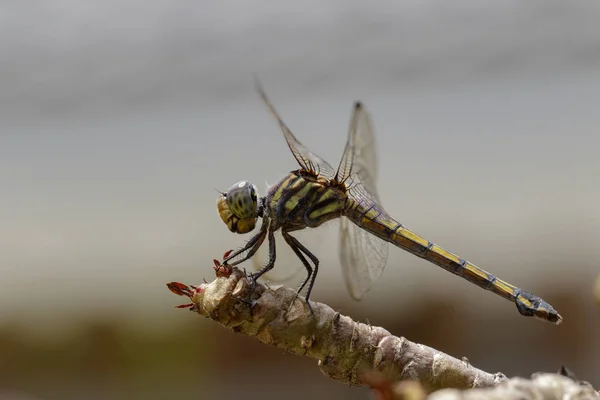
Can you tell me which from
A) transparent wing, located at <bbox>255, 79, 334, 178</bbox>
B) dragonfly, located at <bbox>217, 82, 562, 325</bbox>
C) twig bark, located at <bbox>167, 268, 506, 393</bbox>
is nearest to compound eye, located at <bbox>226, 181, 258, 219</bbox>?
dragonfly, located at <bbox>217, 82, 562, 325</bbox>

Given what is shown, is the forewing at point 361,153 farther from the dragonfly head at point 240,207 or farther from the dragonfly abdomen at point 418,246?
the dragonfly head at point 240,207

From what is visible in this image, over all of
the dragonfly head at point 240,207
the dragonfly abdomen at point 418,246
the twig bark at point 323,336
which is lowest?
the twig bark at point 323,336

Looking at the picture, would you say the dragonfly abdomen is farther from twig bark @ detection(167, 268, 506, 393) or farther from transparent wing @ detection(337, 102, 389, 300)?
twig bark @ detection(167, 268, 506, 393)

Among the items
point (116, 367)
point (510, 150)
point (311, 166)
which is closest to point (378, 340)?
point (311, 166)

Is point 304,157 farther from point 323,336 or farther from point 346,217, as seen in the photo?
point 323,336

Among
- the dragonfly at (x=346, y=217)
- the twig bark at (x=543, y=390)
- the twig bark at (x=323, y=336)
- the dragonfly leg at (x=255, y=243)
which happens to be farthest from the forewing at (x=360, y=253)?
the twig bark at (x=543, y=390)

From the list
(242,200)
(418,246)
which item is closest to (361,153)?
(418,246)

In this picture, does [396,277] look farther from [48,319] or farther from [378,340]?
[378,340]
